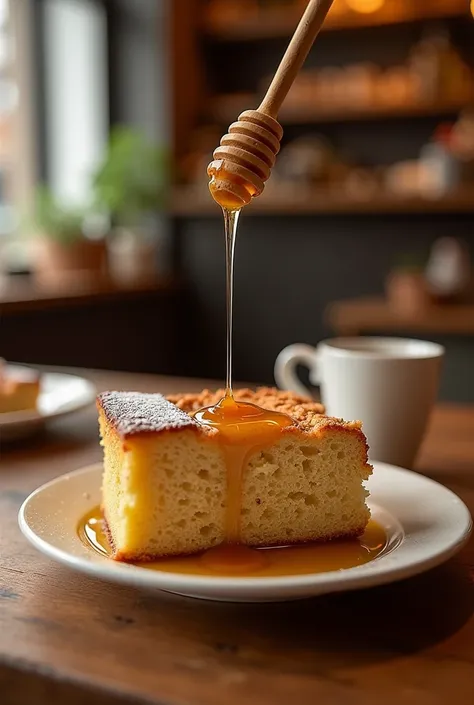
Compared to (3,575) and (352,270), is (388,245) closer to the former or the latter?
(352,270)

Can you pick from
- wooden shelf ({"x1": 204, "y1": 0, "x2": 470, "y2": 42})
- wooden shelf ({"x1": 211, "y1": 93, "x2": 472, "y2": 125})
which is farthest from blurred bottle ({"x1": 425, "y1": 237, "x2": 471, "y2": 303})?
wooden shelf ({"x1": 204, "y1": 0, "x2": 470, "y2": 42})

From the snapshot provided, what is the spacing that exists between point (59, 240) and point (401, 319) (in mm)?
1273

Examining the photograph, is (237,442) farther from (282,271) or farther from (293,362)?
(282,271)

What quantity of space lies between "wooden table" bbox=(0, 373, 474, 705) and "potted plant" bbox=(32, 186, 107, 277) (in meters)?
2.61

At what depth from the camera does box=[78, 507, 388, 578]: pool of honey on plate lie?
0.67 metres

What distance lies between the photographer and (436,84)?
11.2 feet

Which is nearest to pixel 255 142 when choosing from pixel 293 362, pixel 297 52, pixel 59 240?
pixel 297 52

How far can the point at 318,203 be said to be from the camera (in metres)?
→ 3.53

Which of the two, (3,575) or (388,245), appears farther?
(388,245)

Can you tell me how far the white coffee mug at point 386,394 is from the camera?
1.02 meters

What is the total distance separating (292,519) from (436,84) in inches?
119

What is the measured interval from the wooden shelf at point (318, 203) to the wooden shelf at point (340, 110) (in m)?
0.32

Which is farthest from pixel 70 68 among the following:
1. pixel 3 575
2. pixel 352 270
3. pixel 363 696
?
pixel 363 696

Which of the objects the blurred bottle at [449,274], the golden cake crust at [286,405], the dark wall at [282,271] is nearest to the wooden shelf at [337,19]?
the dark wall at [282,271]
